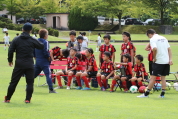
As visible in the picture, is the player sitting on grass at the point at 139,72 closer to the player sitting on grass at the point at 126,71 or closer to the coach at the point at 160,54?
the player sitting on grass at the point at 126,71

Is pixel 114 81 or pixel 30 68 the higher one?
pixel 30 68

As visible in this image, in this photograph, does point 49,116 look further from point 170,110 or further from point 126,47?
point 126,47

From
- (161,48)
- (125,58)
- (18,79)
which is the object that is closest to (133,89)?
(125,58)

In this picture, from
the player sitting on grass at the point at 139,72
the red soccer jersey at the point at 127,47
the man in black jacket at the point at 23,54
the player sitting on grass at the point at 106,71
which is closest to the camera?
the man in black jacket at the point at 23,54

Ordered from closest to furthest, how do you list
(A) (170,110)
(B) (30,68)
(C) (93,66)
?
1. (A) (170,110)
2. (B) (30,68)
3. (C) (93,66)

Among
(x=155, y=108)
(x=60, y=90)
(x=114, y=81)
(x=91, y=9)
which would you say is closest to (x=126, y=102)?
(x=155, y=108)

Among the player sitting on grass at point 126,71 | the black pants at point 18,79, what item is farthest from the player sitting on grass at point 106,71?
the black pants at point 18,79

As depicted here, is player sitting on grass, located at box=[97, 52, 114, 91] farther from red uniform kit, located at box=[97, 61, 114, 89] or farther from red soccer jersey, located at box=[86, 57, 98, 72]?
red soccer jersey, located at box=[86, 57, 98, 72]

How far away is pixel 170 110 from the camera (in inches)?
355

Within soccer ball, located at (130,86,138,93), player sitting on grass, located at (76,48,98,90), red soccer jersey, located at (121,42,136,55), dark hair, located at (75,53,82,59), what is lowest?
A: soccer ball, located at (130,86,138,93)

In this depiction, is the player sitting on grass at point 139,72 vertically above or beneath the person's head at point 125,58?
beneath

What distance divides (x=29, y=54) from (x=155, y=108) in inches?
125

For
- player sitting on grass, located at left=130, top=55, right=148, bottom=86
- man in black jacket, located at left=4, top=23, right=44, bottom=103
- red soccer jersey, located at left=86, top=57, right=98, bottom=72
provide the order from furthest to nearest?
1. red soccer jersey, located at left=86, top=57, right=98, bottom=72
2. player sitting on grass, located at left=130, top=55, right=148, bottom=86
3. man in black jacket, located at left=4, top=23, right=44, bottom=103

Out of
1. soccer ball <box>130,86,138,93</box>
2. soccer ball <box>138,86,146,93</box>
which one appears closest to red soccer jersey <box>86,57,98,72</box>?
soccer ball <box>130,86,138,93</box>
